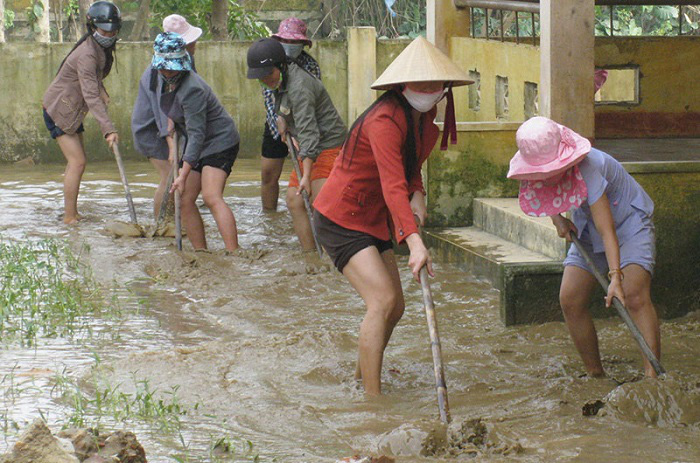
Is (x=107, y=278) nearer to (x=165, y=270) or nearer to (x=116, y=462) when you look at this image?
(x=165, y=270)

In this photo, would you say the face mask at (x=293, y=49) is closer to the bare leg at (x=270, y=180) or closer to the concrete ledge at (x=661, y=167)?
the bare leg at (x=270, y=180)

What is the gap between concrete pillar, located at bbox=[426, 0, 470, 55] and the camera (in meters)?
11.1

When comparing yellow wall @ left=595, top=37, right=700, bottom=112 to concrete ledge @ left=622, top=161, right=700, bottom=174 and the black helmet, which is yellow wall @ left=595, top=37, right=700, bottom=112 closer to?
concrete ledge @ left=622, top=161, right=700, bottom=174

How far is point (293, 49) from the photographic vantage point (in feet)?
29.6

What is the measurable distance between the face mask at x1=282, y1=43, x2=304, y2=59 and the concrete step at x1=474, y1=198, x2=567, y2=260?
6.19ft

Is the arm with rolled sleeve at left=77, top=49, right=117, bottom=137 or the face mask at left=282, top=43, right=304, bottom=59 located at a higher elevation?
the face mask at left=282, top=43, right=304, bottom=59

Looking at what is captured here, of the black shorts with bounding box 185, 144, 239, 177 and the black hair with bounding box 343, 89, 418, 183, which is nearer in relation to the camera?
the black hair with bounding box 343, 89, 418, 183

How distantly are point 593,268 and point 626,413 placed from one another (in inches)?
27.4

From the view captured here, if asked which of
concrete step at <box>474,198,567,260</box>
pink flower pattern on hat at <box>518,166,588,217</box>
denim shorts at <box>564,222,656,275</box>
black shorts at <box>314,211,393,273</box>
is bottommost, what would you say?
concrete step at <box>474,198,567,260</box>

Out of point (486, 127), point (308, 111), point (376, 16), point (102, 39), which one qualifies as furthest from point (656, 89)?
point (376, 16)

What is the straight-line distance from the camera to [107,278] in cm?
812

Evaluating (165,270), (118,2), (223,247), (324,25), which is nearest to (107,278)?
(165,270)

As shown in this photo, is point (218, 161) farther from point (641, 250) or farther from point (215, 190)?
point (641, 250)

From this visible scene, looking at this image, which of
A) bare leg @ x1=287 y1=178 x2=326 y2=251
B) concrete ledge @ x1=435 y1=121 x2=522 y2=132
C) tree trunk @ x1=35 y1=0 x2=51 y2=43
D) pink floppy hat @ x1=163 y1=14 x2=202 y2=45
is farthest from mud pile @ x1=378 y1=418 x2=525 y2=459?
tree trunk @ x1=35 y1=0 x2=51 y2=43
